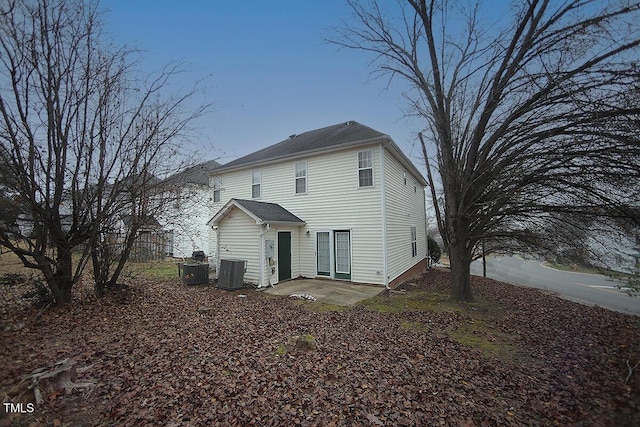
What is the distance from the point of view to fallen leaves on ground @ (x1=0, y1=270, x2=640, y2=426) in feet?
10.2

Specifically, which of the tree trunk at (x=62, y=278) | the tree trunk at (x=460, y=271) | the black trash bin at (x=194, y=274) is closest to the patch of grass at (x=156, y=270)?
the black trash bin at (x=194, y=274)

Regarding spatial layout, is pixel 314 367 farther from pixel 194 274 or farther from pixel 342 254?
pixel 194 274

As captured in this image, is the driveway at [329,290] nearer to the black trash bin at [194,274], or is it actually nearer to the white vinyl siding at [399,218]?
the white vinyl siding at [399,218]

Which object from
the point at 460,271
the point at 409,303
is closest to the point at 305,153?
the point at 409,303

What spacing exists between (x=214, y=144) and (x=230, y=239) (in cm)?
476

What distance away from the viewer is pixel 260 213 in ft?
34.9

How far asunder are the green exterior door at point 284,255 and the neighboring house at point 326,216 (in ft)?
0.14

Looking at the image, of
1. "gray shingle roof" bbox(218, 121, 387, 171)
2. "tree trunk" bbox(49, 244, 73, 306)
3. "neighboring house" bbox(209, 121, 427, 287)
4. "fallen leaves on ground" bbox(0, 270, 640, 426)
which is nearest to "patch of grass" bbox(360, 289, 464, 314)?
"fallen leaves on ground" bbox(0, 270, 640, 426)

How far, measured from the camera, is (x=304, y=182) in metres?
12.5

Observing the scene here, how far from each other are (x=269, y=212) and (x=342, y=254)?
3551 mm

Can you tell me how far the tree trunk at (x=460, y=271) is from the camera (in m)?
8.40

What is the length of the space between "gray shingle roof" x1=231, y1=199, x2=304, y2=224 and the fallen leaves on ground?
4.23 meters

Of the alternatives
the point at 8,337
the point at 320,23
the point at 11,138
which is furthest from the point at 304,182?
the point at 8,337

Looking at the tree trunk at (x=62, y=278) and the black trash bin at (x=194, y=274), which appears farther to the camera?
the black trash bin at (x=194, y=274)
